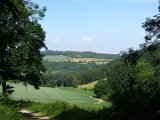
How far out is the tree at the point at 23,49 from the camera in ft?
119

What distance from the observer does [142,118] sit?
19141 millimetres

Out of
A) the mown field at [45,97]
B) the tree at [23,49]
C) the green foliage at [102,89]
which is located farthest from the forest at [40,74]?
the green foliage at [102,89]

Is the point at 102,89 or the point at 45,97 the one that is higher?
the point at 45,97

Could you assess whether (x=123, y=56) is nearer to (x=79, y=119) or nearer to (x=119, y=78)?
(x=79, y=119)

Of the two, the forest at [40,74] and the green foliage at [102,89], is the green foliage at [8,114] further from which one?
the green foliage at [102,89]

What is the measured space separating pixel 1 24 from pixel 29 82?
7801mm

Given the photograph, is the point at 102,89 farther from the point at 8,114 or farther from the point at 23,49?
the point at 8,114

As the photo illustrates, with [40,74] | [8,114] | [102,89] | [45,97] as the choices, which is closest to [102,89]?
[102,89]

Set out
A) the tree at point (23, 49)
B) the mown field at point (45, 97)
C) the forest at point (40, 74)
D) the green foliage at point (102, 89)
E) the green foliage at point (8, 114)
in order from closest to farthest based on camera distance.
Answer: the green foliage at point (8, 114) < the forest at point (40, 74) < the tree at point (23, 49) < the mown field at point (45, 97) < the green foliage at point (102, 89)

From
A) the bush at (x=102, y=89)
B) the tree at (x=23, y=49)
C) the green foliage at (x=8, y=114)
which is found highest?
the tree at (x=23, y=49)

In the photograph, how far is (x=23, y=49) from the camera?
124 ft

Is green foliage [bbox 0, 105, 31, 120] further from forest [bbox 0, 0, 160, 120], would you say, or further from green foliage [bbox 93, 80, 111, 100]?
green foliage [bbox 93, 80, 111, 100]

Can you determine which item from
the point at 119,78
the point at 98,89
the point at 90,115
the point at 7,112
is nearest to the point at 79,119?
the point at 90,115

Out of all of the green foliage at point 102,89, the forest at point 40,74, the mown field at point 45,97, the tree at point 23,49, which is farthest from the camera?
the green foliage at point 102,89
